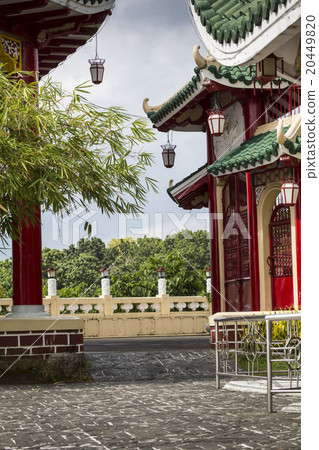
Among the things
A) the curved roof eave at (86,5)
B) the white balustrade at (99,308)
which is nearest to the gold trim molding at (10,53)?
the curved roof eave at (86,5)

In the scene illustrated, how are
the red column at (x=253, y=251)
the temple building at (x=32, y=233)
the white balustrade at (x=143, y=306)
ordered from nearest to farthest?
the temple building at (x=32, y=233), the red column at (x=253, y=251), the white balustrade at (x=143, y=306)

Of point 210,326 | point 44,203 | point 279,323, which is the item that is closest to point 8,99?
point 44,203

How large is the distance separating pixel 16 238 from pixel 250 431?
6.18 metres

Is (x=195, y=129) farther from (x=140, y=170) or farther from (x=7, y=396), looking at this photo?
(x=7, y=396)

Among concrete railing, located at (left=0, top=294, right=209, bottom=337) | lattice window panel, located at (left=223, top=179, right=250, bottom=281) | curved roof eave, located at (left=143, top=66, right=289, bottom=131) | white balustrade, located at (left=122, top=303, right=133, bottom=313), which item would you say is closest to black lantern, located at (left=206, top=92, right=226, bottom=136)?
curved roof eave, located at (left=143, top=66, right=289, bottom=131)

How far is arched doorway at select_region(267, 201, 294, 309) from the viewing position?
14219 mm

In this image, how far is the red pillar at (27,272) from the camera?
11766mm

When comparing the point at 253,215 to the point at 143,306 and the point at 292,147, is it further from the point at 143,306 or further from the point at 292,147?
the point at 143,306

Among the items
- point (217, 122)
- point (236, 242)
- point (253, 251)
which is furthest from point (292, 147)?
point (236, 242)

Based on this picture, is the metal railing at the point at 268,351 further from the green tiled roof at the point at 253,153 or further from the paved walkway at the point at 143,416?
the green tiled roof at the point at 253,153

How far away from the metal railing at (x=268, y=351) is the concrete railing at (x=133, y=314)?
8728 mm

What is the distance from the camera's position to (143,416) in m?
7.00
